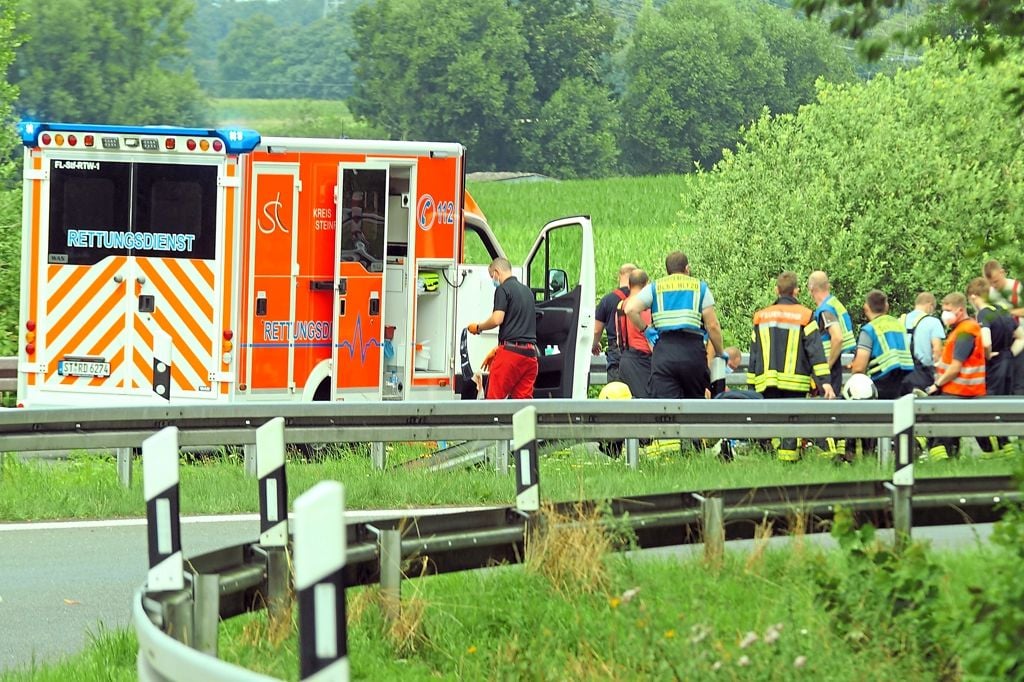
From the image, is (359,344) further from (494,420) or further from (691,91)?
(691,91)

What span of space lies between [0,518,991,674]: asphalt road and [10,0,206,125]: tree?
96099 mm

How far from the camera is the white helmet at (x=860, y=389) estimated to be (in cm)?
1391

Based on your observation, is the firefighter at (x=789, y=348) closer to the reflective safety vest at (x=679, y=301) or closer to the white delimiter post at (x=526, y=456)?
the reflective safety vest at (x=679, y=301)

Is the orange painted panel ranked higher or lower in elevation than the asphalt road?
higher

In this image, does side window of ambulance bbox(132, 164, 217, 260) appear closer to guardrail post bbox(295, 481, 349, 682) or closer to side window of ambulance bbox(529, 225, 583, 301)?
side window of ambulance bbox(529, 225, 583, 301)

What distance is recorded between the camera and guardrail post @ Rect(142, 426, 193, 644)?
508 centimetres

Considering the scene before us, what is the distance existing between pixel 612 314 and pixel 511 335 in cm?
210

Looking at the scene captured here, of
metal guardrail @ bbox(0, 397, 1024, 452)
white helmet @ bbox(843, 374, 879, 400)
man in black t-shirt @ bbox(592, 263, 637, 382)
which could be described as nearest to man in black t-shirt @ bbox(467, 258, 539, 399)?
man in black t-shirt @ bbox(592, 263, 637, 382)

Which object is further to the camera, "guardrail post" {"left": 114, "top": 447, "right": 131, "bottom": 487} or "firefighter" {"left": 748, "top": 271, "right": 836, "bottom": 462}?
"firefighter" {"left": 748, "top": 271, "right": 836, "bottom": 462}

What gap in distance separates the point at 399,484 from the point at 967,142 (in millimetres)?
28219

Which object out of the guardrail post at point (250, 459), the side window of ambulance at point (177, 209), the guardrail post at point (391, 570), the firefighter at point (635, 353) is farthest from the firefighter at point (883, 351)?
the guardrail post at point (391, 570)

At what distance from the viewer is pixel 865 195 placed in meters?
34.3

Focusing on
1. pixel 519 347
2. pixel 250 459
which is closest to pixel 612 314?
pixel 519 347

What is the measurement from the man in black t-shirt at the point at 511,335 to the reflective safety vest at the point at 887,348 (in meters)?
2.79
